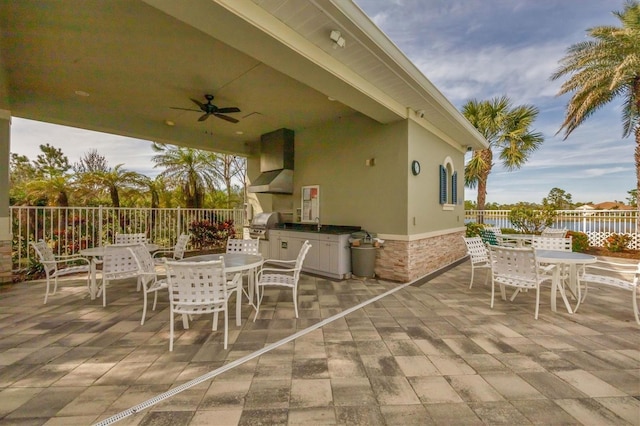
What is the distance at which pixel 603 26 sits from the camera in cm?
748

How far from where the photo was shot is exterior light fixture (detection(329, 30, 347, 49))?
2883mm

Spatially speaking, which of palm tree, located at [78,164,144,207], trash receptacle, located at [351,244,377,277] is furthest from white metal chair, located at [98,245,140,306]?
palm tree, located at [78,164,144,207]

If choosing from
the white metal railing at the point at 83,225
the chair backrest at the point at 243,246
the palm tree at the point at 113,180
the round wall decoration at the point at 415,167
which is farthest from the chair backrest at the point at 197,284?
the palm tree at the point at 113,180

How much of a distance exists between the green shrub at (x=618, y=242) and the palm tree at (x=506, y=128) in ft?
11.5

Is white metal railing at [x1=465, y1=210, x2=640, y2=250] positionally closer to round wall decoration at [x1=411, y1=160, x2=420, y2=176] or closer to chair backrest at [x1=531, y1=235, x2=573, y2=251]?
chair backrest at [x1=531, y1=235, x2=573, y2=251]

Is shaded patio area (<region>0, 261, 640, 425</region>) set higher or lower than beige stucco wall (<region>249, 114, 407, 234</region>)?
lower

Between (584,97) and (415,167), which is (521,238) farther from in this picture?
(584,97)

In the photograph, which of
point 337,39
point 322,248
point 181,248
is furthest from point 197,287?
point 322,248

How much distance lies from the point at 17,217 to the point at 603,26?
15.6m

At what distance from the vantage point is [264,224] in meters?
7.07

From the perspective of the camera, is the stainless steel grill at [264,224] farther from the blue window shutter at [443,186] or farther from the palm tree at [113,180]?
the palm tree at [113,180]

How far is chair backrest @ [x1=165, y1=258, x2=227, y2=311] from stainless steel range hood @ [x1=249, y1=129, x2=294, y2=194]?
4.42 metres

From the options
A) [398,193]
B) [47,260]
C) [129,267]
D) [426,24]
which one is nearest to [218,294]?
[129,267]

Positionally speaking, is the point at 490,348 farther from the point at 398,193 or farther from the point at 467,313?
the point at 398,193
